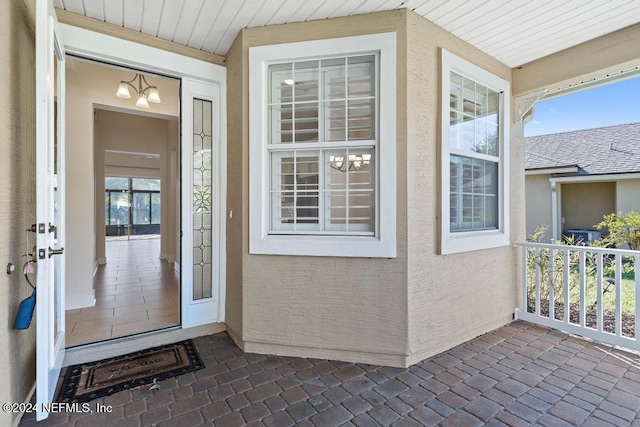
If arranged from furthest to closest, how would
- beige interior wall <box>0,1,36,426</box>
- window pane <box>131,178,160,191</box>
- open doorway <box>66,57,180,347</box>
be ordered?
window pane <box>131,178,160,191</box>
open doorway <box>66,57,180,347</box>
beige interior wall <box>0,1,36,426</box>

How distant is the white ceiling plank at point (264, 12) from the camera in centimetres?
242

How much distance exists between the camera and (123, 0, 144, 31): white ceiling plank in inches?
94.7

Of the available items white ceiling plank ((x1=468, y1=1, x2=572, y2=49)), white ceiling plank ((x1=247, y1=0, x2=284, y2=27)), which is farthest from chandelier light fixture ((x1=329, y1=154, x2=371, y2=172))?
white ceiling plank ((x1=468, y1=1, x2=572, y2=49))

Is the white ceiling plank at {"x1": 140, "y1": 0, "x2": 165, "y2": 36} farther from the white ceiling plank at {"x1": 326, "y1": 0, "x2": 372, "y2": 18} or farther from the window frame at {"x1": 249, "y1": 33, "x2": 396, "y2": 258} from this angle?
the white ceiling plank at {"x1": 326, "y1": 0, "x2": 372, "y2": 18}

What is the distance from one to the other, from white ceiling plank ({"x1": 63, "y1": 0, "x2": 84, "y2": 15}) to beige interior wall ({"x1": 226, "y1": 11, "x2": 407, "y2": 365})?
47.7 inches

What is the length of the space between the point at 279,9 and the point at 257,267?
2181mm

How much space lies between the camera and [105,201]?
6504 mm

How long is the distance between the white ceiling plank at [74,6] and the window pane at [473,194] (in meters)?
3.40

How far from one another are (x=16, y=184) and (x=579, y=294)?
5007mm

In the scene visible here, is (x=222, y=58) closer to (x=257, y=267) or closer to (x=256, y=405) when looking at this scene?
(x=257, y=267)

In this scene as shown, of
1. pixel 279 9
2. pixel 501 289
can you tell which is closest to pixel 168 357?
pixel 279 9

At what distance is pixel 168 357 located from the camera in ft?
8.70

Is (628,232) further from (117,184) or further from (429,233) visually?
(117,184)

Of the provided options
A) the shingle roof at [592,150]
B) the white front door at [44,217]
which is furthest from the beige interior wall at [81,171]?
the shingle roof at [592,150]
